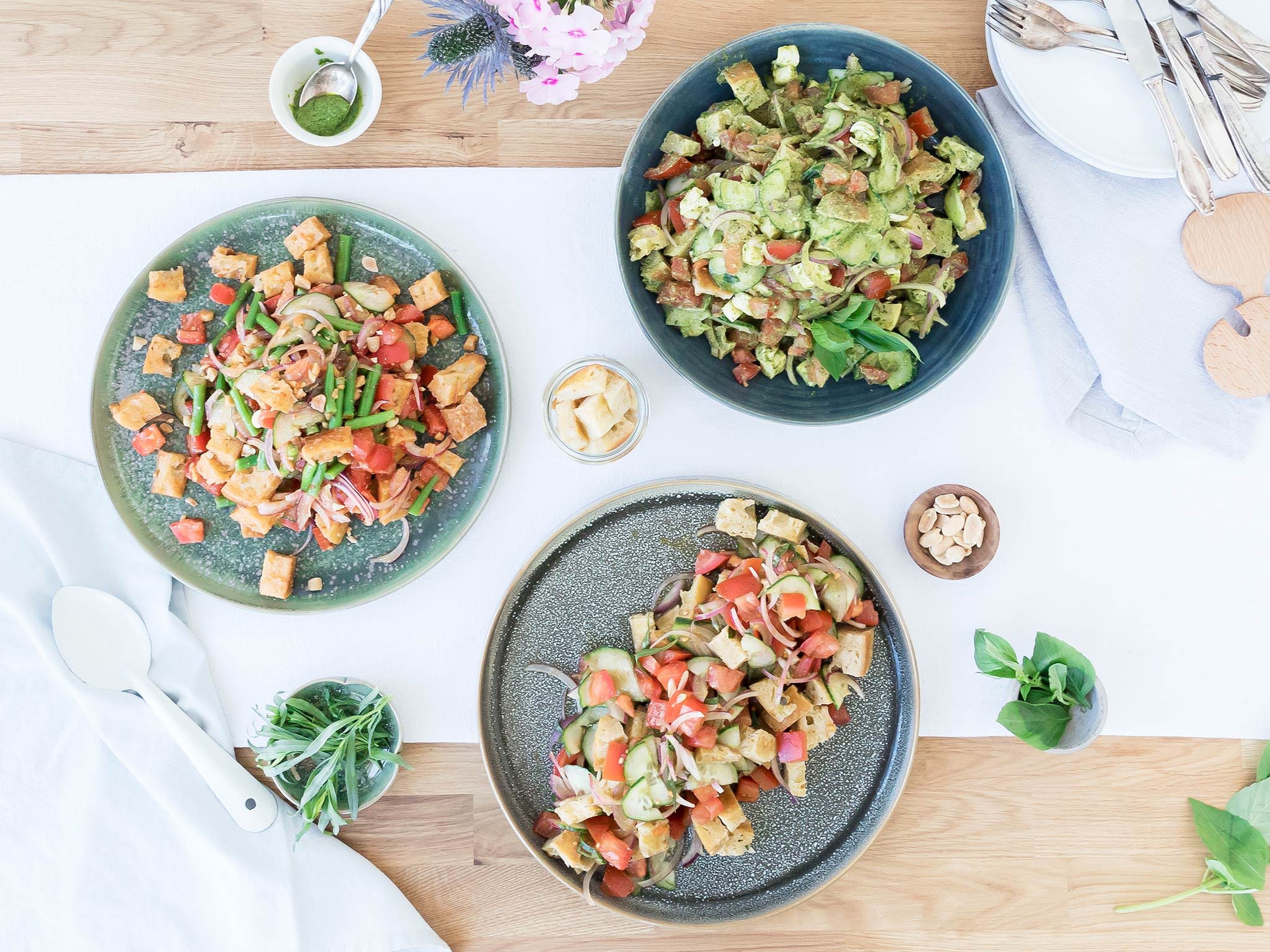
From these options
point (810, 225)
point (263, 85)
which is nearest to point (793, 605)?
point (810, 225)

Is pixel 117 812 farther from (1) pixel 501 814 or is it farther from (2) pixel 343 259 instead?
(2) pixel 343 259

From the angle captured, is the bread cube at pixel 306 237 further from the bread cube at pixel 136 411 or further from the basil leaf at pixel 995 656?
the basil leaf at pixel 995 656

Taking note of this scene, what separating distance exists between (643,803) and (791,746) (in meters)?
0.31

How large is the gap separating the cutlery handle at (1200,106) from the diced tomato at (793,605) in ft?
3.75

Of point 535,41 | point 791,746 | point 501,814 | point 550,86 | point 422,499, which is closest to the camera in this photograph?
point 535,41

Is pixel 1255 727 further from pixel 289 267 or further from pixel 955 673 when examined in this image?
pixel 289 267

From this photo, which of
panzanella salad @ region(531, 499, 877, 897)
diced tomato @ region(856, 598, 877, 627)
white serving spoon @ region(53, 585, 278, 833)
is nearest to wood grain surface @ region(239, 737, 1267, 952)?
white serving spoon @ region(53, 585, 278, 833)

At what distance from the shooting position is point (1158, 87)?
157 cm

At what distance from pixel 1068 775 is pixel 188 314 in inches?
83.8

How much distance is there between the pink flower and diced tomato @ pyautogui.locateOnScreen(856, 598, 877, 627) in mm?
1118

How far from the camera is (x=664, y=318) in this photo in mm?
1627

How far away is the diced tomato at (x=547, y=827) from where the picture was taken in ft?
5.71

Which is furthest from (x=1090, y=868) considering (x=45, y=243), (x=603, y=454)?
(x=45, y=243)

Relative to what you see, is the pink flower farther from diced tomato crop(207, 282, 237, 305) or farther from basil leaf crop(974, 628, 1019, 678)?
basil leaf crop(974, 628, 1019, 678)
